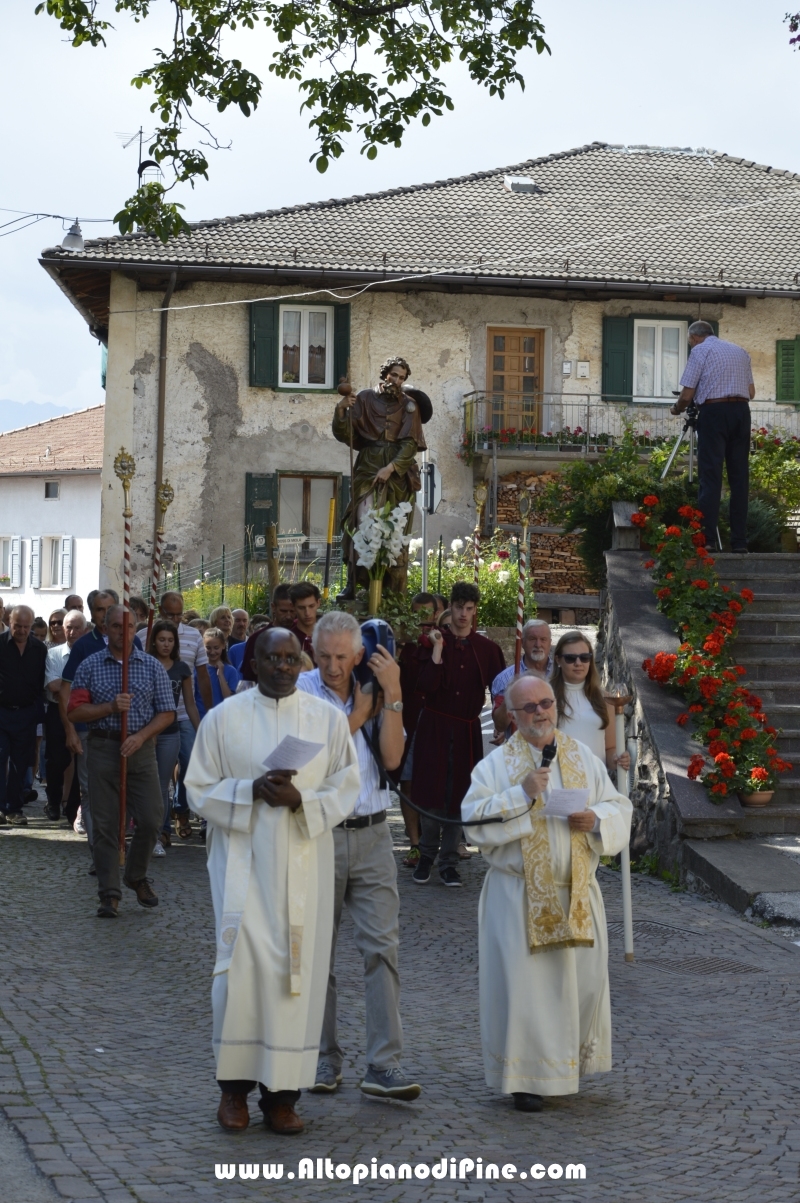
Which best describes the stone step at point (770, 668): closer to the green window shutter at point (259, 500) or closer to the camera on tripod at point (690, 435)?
the camera on tripod at point (690, 435)

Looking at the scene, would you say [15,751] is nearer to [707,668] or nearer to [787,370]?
[707,668]

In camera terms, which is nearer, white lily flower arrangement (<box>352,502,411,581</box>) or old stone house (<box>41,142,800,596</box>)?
white lily flower arrangement (<box>352,502,411,581</box>)

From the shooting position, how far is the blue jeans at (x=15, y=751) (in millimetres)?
13854

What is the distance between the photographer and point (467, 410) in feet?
98.4

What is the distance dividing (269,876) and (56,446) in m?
45.5

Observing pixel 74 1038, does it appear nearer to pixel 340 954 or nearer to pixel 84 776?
pixel 340 954

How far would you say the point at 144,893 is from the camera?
32.2ft

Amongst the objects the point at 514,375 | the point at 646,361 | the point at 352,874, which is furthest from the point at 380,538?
the point at 646,361

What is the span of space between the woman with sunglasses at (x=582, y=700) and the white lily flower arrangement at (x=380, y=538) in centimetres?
603

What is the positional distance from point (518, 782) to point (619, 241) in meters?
27.7

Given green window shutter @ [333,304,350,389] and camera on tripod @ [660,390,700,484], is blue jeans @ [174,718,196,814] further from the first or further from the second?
green window shutter @ [333,304,350,389]

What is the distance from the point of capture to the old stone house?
29344 mm

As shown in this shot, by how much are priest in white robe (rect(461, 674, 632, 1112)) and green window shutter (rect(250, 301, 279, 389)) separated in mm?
24138

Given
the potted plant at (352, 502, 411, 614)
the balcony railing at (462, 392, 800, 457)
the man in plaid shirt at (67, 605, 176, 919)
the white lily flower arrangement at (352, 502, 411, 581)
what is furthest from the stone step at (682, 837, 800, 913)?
the balcony railing at (462, 392, 800, 457)
